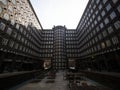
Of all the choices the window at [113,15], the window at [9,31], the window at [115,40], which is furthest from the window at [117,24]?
the window at [9,31]

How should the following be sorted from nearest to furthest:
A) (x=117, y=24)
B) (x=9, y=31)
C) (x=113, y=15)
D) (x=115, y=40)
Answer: (x=117, y=24) → (x=115, y=40) → (x=113, y=15) → (x=9, y=31)

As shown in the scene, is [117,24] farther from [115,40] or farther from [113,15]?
[115,40]

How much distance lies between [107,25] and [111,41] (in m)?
5.22

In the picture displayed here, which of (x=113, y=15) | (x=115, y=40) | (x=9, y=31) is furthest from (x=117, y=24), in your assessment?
(x=9, y=31)

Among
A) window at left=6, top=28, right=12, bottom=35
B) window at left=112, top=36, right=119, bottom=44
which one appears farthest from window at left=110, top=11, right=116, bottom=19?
window at left=6, top=28, right=12, bottom=35

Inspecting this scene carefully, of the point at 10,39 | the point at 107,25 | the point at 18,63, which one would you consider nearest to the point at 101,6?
the point at 107,25

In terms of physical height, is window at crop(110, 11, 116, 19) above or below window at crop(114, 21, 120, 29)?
above

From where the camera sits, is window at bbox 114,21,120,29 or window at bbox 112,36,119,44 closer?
window at bbox 114,21,120,29

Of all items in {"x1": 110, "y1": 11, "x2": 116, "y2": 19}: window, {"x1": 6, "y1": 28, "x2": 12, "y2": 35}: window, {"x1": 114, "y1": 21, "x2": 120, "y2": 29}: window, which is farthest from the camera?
{"x1": 6, "y1": 28, "x2": 12, "y2": 35}: window

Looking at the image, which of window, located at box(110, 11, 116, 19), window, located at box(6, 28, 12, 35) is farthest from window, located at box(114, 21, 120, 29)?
window, located at box(6, 28, 12, 35)

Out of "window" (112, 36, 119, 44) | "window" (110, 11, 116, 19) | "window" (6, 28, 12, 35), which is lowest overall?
"window" (112, 36, 119, 44)

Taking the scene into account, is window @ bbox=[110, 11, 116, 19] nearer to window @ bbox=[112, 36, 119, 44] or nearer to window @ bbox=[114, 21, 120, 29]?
window @ bbox=[114, 21, 120, 29]

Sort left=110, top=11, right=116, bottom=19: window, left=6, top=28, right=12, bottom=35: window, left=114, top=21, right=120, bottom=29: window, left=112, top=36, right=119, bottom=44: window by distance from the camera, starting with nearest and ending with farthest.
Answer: left=114, top=21, right=120, bottom=29: window < left=112, top=36, right=119, bottom=44: window < left=110, top=11, right=116, bottom=19: window < left=6, top=28, right=12, bottom=35: window

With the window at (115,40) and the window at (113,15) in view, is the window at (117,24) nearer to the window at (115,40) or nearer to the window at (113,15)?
the window at (113,15)
